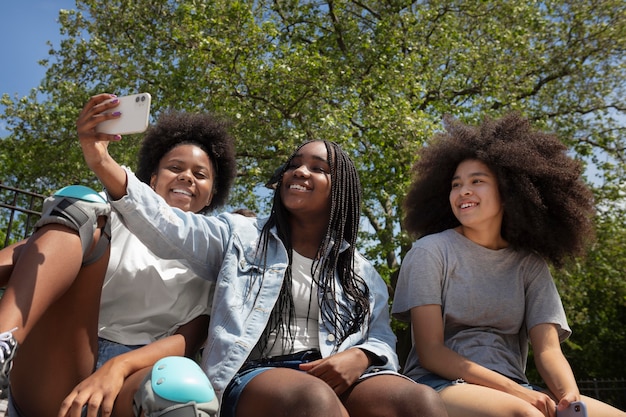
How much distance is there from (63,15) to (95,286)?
10.5 metres

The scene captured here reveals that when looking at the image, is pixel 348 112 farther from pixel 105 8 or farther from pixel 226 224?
pixel 226 224

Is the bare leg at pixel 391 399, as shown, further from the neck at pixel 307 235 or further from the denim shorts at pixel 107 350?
the denim shorts at pixel 107 350

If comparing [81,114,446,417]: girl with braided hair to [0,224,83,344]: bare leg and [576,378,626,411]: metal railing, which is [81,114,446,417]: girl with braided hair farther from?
[576,378,626,411]: metal railing

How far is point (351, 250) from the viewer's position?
8.43ft

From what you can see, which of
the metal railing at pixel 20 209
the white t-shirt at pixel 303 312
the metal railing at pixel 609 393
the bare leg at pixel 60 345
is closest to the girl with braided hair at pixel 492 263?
the white t-shirt at pixel 303 312

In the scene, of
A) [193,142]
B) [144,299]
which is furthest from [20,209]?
[144,299]

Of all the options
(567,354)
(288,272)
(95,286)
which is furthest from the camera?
(567,354)

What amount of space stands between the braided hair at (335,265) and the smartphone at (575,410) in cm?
88

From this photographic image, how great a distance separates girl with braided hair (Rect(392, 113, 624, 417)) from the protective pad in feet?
4.72

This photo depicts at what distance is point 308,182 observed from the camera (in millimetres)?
2574

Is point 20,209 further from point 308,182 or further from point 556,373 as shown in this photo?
point 556,373

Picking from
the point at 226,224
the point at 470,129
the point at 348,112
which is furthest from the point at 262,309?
the point at 348,112

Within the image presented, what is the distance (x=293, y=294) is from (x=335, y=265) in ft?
0.78

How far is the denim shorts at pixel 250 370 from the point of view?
194 centimetres
